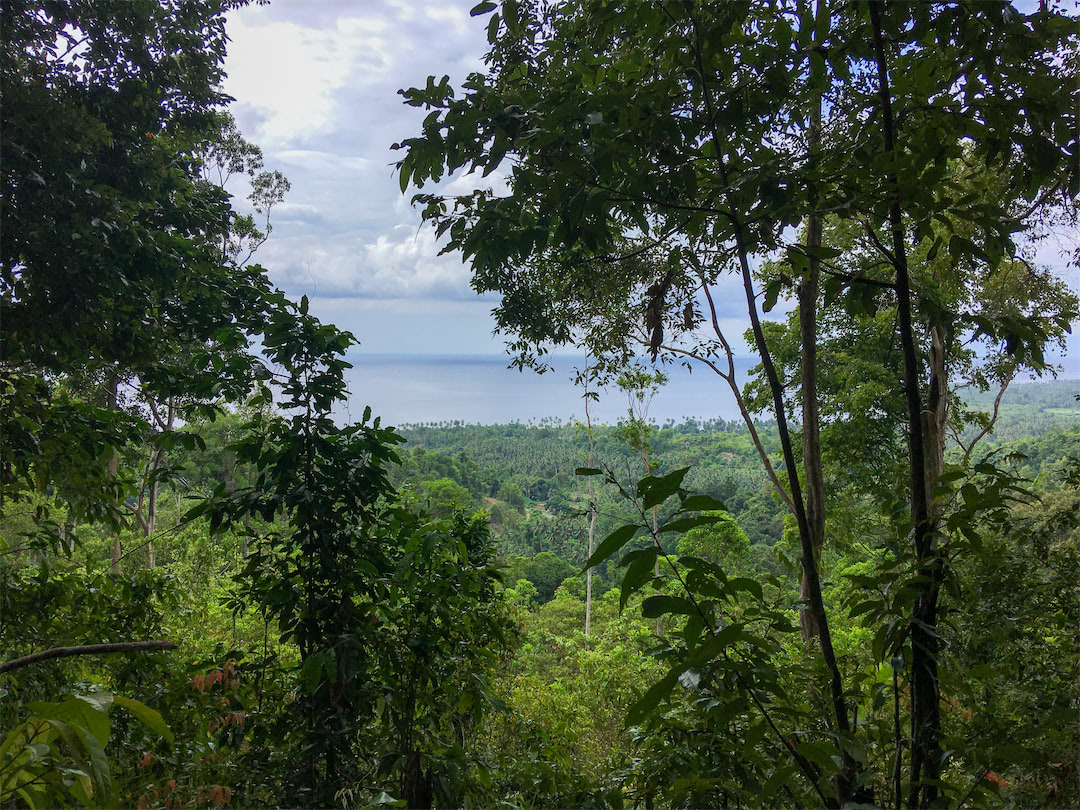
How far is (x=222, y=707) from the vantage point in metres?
1.39

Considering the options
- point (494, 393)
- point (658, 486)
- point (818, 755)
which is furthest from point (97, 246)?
point (494, 393)

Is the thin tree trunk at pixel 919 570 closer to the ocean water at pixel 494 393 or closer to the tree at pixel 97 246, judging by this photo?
the ocean water at pixel 494 393

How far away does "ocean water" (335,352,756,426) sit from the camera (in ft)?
13.0

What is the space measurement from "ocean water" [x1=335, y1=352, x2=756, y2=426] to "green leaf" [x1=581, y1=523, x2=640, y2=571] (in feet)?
3.78

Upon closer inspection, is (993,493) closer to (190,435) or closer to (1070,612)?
(1070,612)

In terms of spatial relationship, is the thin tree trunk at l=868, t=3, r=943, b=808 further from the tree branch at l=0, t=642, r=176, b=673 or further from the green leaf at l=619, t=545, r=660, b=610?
the tree branch at l=0, t=642, r=176, b=673

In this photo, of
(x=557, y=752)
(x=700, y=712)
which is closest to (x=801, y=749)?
(x=700, y=712)

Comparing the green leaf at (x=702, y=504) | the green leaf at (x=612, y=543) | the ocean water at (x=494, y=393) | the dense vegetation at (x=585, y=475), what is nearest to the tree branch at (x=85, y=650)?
the dense vegetation at (x=585, y=475)

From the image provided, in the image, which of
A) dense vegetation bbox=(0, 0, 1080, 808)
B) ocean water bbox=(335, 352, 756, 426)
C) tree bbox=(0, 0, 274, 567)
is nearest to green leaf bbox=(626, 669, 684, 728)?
dense vegetation bbox=(0, 0, 1080, 808)

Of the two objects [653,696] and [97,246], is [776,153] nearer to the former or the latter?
[653,696]

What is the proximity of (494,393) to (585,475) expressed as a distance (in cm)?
2558

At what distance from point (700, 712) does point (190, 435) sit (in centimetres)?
202

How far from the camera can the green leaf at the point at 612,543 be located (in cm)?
50

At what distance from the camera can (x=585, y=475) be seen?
2.32ft
